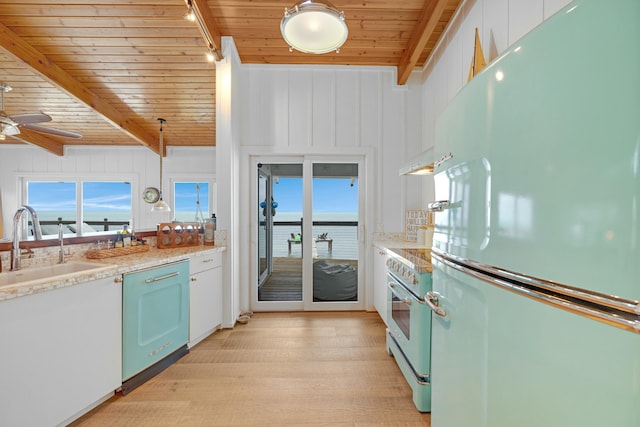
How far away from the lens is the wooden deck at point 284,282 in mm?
3514

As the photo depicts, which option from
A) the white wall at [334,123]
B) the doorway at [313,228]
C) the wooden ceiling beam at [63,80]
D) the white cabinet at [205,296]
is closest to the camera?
the white cabinet at [205,296]

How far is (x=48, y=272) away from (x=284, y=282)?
232 cm

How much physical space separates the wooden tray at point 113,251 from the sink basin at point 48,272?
136 mm

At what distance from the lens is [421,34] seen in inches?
107

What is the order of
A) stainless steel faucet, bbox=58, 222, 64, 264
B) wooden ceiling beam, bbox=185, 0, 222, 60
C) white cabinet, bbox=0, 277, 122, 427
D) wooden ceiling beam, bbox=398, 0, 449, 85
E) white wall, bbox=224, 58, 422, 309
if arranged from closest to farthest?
white cabinet, bbox=0, 277, 122, 427 → stainless steel faucet, bbox=58, 222, 64, 264 → wooden ceiling beam, bbox=185, 0, 222, 60 → wooden ceiling beam, bbox=398, 0, 449, 85 → white wall, bbox=224, 58, 422, 309

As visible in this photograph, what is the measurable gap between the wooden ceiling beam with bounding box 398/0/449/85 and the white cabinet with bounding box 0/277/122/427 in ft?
11.1

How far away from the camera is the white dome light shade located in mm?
1582

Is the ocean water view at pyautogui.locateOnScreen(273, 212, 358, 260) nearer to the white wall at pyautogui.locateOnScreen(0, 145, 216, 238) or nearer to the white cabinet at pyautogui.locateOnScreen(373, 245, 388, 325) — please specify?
the white cabinet at pyautogui.locateOnScreen(373, 245, 388, 325)

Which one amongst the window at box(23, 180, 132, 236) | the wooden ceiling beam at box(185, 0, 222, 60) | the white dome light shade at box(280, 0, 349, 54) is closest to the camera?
the white dome light shade at box(280, 0, 349, 54)

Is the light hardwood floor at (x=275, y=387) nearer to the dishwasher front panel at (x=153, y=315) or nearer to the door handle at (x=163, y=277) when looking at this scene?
the dishwasher front panel at (x=153, y=315)

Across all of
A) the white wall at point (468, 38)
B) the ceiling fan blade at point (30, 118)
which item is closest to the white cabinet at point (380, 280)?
the white wall at point (468, 38)

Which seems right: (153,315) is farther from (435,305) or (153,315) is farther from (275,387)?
(435,305)

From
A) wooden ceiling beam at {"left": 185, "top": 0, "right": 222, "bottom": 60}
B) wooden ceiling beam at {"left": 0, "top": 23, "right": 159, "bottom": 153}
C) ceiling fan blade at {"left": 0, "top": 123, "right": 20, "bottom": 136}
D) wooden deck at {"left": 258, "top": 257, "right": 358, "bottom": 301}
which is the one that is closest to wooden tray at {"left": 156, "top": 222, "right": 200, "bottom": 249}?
wooden deck at {"left": 258, "top": 257, "right": 358, "bottom": 301}

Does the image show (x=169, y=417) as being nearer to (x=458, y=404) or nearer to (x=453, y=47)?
(x=458, y=404)
